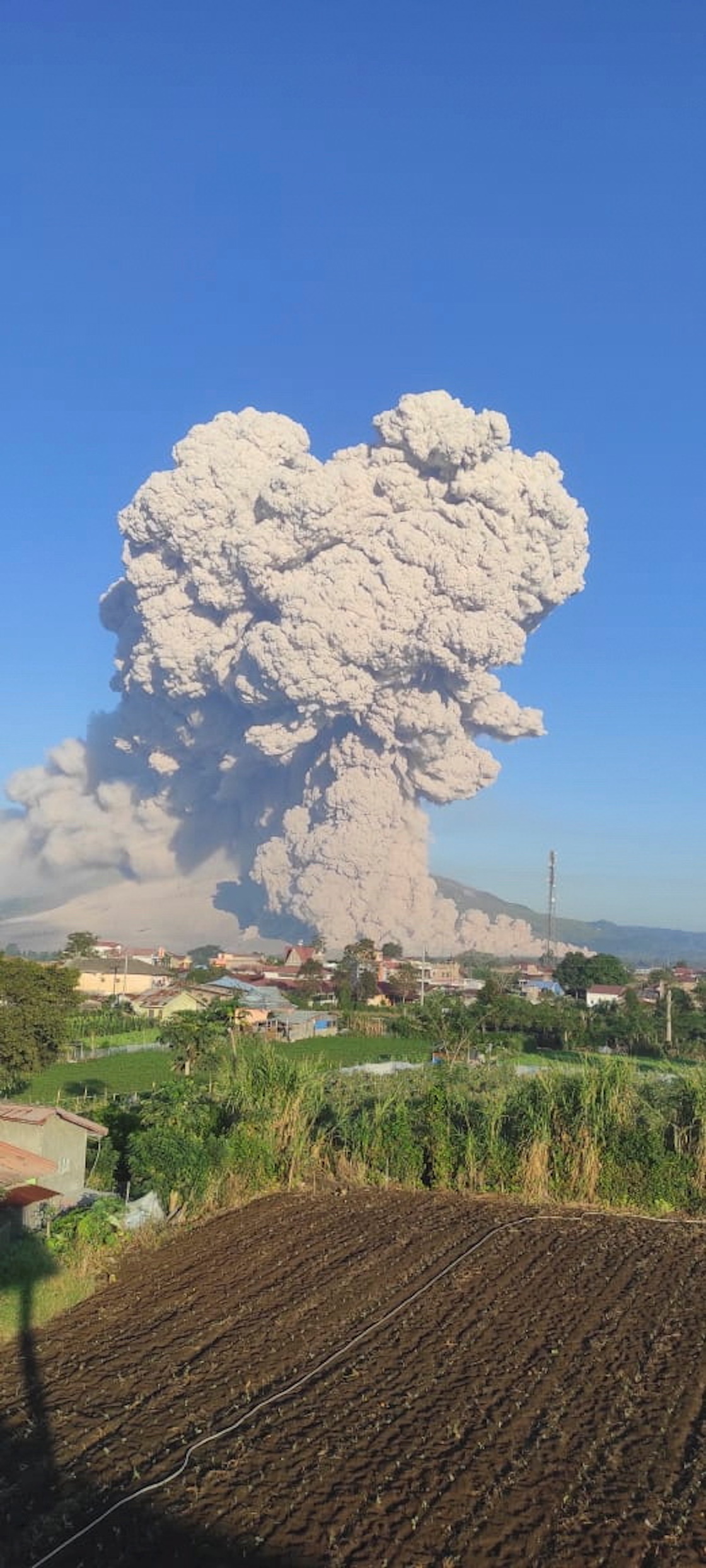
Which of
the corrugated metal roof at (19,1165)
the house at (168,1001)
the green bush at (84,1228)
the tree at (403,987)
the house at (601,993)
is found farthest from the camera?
the house at (601,993)

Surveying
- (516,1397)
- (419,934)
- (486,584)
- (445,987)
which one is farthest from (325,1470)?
(419,934)

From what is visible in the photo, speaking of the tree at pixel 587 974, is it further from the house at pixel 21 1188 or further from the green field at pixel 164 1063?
the house at pixel 21 1188

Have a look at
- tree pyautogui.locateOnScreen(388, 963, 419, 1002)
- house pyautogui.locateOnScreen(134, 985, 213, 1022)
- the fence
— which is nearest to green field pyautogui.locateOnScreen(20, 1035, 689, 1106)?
the fence

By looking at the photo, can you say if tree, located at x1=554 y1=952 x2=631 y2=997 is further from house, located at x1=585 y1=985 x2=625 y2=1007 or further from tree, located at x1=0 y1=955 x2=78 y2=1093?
tree, located at x1=0 y1=955 x2=78 y2=1093

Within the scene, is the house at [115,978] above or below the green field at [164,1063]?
above

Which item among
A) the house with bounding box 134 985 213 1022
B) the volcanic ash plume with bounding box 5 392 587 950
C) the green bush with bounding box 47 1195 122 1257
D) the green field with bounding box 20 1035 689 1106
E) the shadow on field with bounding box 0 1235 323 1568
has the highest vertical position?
the volcanic ash plume with bounding box 5 392 587 950

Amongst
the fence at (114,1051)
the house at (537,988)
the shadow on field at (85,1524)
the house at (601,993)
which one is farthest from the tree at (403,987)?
the shadow on field at (85,1524)

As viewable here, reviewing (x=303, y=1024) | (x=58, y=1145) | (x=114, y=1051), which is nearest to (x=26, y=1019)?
(x=58, y=1145)

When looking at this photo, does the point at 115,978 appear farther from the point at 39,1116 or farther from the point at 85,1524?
the point at 85,1524
